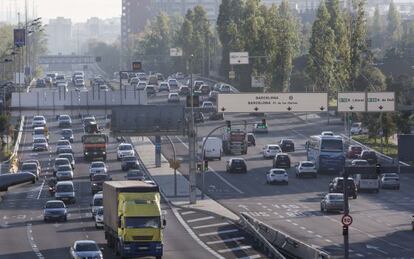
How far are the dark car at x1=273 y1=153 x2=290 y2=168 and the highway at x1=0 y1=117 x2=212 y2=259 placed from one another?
14668mm

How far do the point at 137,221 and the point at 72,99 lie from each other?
67.9 meters

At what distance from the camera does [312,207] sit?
303 ft

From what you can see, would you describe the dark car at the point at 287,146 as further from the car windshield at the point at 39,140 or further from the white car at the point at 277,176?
the car windshield at the point at 39,140

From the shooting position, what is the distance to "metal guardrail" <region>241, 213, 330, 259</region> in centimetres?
5813

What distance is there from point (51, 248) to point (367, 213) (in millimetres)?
27338

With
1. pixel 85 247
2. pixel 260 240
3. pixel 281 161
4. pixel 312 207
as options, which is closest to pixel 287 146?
pixel 281 161

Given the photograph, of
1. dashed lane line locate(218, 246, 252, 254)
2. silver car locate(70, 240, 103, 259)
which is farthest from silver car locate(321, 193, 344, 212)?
silver car locate(70, 240, 103, 259)

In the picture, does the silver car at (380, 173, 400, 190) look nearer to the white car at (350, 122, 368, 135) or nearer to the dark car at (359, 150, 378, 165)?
the dark car at (359, 150, 378, 165)

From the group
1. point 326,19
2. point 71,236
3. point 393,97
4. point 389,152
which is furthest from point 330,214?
point 326,19

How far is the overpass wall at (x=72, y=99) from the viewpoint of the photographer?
126375mm

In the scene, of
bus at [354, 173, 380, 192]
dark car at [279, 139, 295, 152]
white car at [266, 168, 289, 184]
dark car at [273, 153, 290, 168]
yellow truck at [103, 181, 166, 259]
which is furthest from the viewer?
dark car at [279, 139, 295, 152]

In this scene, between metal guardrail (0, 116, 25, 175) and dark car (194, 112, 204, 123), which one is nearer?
metal guardrail (0, 116, 25, 175)

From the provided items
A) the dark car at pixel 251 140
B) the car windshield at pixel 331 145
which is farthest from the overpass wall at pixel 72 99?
the car windshield at pixel 331 145

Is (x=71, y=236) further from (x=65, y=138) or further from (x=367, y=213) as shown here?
(x=65, y=138)
